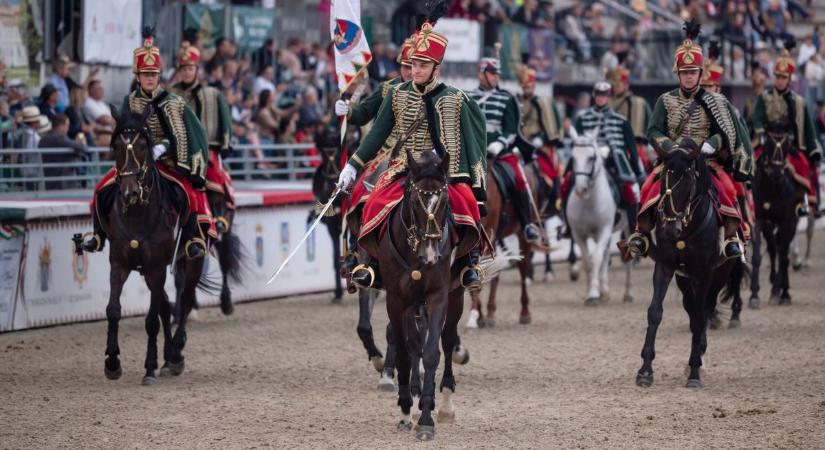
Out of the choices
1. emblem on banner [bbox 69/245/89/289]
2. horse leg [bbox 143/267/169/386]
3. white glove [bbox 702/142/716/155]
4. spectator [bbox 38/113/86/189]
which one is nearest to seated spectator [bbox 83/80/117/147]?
spectator [bbox 38/113/86/189]

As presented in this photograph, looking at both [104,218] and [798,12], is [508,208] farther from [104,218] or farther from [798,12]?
[798,12]

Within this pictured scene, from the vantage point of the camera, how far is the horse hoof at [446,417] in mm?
10284

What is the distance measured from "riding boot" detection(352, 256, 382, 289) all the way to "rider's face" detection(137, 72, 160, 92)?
3.35 meters

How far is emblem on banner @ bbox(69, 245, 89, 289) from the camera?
15797 mm

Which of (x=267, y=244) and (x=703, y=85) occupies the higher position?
(x=703, y=85)

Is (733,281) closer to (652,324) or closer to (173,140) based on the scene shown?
(652,324)

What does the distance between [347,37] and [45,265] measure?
4.51 meters

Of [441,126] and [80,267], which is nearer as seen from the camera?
[441,126]

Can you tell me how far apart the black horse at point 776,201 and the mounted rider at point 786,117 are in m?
0.09

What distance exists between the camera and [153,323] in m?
12.3

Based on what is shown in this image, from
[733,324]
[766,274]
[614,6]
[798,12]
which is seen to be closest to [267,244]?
[733,324]

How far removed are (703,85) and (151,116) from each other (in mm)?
5131

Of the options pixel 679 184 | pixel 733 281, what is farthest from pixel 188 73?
pixel 733 281

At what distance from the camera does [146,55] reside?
1252cm
